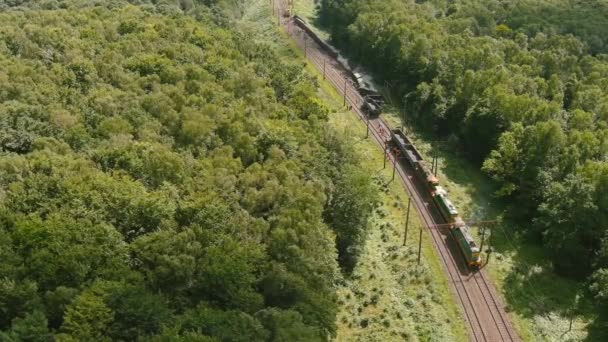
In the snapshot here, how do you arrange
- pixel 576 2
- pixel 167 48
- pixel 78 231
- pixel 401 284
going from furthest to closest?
pixel 576 2, pixel 167 48, pixel 401 284, pixel 78 231

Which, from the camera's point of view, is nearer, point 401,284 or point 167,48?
point 401,284

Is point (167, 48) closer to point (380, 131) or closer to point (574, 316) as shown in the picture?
point (380, 131)

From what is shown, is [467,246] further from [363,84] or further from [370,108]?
[363,84]

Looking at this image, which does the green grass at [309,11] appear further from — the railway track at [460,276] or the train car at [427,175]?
the train car at [427,175]

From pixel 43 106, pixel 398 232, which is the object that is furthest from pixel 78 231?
pixel 398 232

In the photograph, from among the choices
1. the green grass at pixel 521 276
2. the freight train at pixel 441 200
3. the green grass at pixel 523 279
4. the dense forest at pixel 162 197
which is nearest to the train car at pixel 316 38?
the freight train at pixel 441 200

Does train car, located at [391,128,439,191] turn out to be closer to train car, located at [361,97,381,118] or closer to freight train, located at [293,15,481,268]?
freight train, located at [293,15,481,268]
